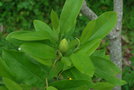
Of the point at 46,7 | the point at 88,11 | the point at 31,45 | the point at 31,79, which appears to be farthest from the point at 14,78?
the point at 46,7

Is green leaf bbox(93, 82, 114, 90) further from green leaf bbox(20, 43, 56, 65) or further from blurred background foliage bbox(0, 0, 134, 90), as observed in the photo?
blurred background foliage bbox(0, 0, 134, 90)

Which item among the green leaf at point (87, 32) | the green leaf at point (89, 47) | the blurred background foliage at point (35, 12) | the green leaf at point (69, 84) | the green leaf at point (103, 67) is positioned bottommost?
the green leaf at point (69, 84)

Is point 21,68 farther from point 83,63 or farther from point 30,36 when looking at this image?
point 83,63

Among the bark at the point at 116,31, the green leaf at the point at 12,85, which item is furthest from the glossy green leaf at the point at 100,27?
the bark at the point at 116,31

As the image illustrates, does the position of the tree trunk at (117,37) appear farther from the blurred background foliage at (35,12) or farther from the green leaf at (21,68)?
the blurred background foliage at (35,12)

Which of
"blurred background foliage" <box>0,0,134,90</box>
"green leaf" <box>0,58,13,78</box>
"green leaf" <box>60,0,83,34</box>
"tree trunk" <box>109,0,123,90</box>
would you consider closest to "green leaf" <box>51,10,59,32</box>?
"green leaf" <box>60,0,83,34</box>
